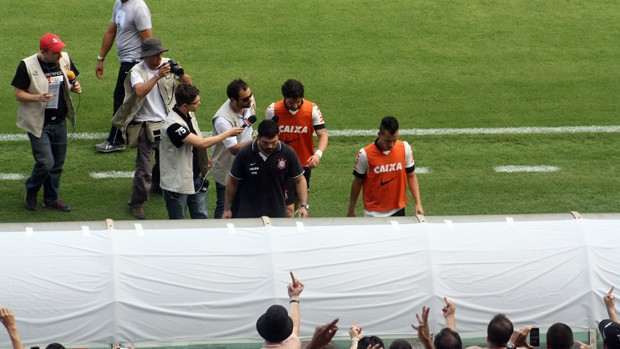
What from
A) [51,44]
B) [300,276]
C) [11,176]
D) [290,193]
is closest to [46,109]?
[51,44]

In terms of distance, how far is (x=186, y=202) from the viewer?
10023 mm

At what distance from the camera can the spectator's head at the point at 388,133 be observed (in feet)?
30.8

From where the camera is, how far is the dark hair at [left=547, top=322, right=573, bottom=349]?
679cm

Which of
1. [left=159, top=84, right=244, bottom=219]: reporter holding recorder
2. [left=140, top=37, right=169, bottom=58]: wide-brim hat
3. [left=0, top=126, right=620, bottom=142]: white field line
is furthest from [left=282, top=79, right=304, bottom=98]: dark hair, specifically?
[left=0, top=126, right=620, bottom=142]: white field line

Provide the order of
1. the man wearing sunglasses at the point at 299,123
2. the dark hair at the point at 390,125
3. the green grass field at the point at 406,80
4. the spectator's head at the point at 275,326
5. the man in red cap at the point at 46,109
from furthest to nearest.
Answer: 1. the green grass field at the point at 406,80
2. the man in red cap at the point at 46,109
3. the man wearing sunglasses at the point at 299,123
4. the dark hair at the point at 390,125
5. the spectator's head at the point at 275,326

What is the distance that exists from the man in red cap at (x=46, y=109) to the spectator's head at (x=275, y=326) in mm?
4667

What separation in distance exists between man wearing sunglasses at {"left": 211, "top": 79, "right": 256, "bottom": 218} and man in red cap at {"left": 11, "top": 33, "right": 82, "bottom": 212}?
1683mm

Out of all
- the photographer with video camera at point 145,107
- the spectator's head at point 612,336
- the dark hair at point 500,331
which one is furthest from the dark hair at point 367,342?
the photographer with video camera at point 145,107

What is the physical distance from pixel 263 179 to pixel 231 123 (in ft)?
2.67

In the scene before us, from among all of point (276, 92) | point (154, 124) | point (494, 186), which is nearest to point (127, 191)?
point (154, 124)

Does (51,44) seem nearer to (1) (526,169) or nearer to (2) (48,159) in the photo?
(2) (48,159)

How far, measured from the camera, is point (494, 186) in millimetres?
11766

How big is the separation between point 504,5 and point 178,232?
962 cm

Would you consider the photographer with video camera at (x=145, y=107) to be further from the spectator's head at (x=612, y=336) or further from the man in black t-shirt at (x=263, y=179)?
the spectator's head at (x=612, y=336)
